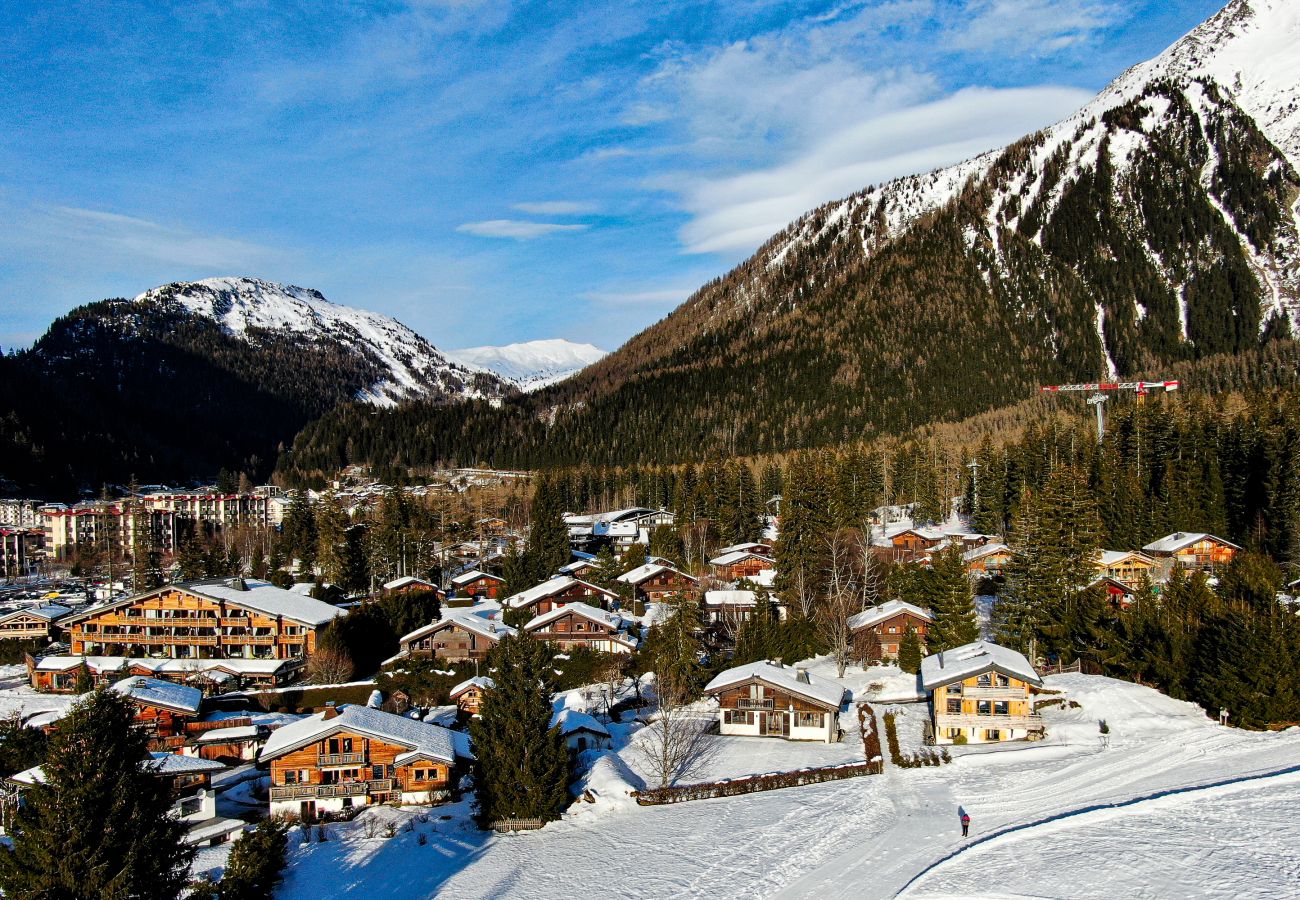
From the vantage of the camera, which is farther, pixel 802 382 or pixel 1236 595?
pixel 802 382

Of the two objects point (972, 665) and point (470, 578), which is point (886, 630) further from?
point (470, 578)

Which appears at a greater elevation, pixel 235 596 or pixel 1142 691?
pixel 235 596

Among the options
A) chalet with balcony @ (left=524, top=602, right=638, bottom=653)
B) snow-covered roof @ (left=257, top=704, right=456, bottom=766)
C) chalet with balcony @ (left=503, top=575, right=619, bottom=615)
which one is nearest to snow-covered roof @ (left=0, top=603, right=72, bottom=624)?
chalet with balcony @ (left=503, top=575, right=619, bottom=615)

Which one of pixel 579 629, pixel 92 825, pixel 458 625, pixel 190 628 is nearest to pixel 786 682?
pixel 579 629

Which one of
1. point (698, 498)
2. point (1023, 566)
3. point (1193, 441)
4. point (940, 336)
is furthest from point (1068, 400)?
point (1023, 566)

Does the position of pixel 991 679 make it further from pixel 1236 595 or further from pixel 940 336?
pixel 940 336

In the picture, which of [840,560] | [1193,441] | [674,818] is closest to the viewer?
[674,818]
